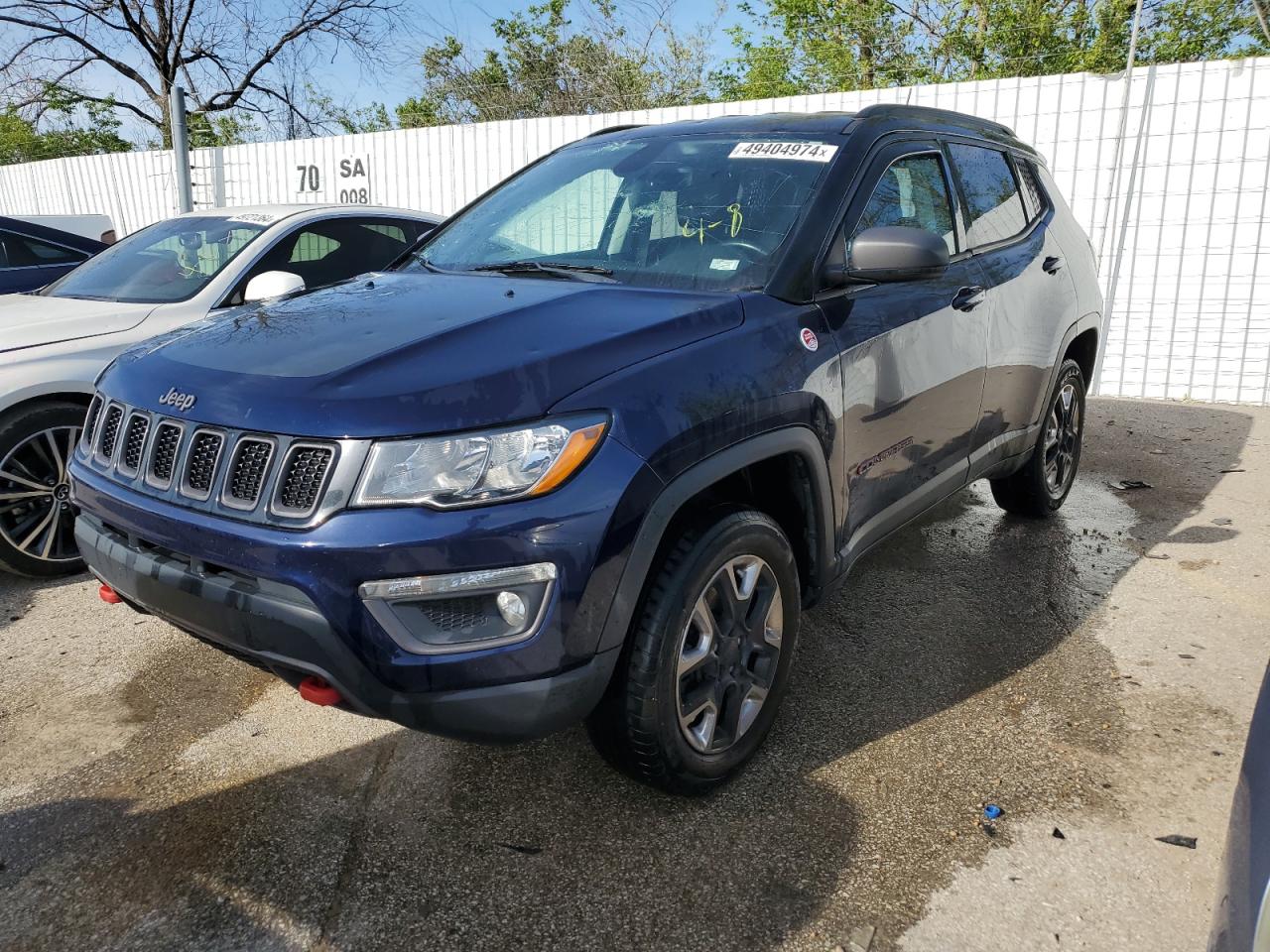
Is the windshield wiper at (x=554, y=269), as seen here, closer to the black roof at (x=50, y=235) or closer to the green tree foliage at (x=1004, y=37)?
the black roof at (x=50, y=235)

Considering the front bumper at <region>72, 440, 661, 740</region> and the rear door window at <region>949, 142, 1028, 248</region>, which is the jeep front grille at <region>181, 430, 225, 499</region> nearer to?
the front bumper at <region>72, 440, 661, 740</region>

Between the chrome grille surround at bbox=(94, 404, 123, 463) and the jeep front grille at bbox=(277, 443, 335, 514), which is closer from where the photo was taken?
the jeep front grille at bbox=(277, 443, 335, 514)

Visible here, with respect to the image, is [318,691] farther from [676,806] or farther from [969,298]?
[969,298]

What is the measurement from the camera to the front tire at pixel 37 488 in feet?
12.6

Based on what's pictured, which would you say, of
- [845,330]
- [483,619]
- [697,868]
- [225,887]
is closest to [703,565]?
[483,619]

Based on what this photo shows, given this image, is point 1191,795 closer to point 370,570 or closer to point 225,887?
point 370,570

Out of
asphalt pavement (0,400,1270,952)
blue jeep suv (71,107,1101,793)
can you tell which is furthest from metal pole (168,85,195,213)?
blue jeep suv (71,107,1101,793)

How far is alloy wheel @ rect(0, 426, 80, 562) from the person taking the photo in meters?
3.89

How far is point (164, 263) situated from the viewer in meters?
4.83

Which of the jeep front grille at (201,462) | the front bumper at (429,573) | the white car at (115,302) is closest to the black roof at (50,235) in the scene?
the white car at (115,302)

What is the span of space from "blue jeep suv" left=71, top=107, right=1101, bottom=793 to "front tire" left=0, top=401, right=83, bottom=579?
1537 millimetres

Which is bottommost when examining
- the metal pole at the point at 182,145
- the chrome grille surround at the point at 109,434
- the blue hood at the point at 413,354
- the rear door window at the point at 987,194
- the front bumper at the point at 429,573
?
the front bumper at the point at 429,573

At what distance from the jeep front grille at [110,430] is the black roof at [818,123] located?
2029mm

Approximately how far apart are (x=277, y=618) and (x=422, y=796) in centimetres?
82
